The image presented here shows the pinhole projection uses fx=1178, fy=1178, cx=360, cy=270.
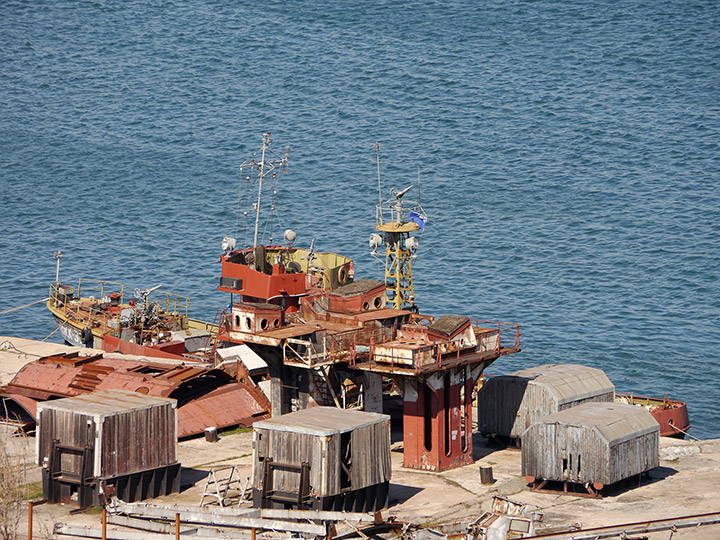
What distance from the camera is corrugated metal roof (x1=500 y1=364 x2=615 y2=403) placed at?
50.4 meters

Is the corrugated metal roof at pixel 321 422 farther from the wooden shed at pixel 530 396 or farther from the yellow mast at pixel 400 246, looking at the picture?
the yellow mast at pixel 400 246

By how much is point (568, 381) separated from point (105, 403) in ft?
65.1

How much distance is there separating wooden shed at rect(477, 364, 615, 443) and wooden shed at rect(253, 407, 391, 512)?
33.3ft

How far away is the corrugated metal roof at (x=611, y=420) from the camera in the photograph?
1746 inches

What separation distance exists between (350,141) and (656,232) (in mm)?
35561

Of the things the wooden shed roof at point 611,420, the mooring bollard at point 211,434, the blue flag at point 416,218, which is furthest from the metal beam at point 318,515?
the blue flag at point 416,218

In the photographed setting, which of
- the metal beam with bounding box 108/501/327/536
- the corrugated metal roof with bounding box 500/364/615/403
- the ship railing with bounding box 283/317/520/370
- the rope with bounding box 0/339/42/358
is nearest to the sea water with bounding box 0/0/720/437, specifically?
the corrugated metal roof with bounding box 500/364/615/403

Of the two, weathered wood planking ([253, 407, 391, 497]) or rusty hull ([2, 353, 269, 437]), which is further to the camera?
rusty hull ([2, 353, 269, 437])

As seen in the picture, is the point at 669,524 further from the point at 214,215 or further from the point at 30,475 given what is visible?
the point at 214,215

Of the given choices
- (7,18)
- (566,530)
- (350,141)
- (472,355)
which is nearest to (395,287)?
(472,355)

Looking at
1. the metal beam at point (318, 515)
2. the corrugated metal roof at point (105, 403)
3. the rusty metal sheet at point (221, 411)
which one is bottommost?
the rusty metal sheet at point (221, 411)

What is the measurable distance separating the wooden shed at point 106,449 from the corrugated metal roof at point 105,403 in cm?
4

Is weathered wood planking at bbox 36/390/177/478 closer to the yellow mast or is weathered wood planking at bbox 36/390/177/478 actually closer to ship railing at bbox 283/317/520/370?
ship railing at bbox 283/317/520/370

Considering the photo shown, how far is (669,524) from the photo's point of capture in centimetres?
3866
